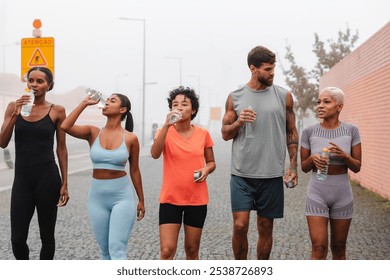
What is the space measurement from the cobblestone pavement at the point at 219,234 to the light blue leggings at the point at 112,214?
192 cm

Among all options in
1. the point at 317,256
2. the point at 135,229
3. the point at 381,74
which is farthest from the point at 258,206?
the point at 381,74

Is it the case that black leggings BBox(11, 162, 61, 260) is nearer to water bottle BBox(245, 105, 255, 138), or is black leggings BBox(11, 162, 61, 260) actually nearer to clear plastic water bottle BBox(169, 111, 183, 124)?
clear plastic water bottle BBox(169, 111, 183, 124)

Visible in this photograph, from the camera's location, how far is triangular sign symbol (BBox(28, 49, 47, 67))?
Result: 11387mm

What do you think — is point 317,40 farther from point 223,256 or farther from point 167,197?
point 167,197

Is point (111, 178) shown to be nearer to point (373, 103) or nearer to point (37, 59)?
point (37, 59)

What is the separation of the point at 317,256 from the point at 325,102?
1.09 m

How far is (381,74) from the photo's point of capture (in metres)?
11.2

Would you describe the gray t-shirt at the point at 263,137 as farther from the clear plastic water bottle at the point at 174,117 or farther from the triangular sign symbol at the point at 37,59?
the triangular sign symbol at the point at 37,59

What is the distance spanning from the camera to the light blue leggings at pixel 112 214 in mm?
3881

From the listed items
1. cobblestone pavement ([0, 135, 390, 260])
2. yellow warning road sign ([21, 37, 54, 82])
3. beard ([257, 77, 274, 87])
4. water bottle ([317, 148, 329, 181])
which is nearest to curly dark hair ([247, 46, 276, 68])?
beard ([257, 77, 274, 87])

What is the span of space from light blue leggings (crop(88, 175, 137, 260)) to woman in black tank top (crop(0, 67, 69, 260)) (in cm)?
40

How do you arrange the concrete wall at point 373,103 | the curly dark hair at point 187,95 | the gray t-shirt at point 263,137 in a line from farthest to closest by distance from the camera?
the concrete wall at point 373,103 < the gray t-shirt at point 263,137 < the curly dark hair at point 187,95

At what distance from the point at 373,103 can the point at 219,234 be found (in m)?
6.09

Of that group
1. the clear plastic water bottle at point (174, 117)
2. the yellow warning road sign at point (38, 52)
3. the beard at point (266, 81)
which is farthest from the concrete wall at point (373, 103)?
the clear plastic water bottle at point (174, 117)
